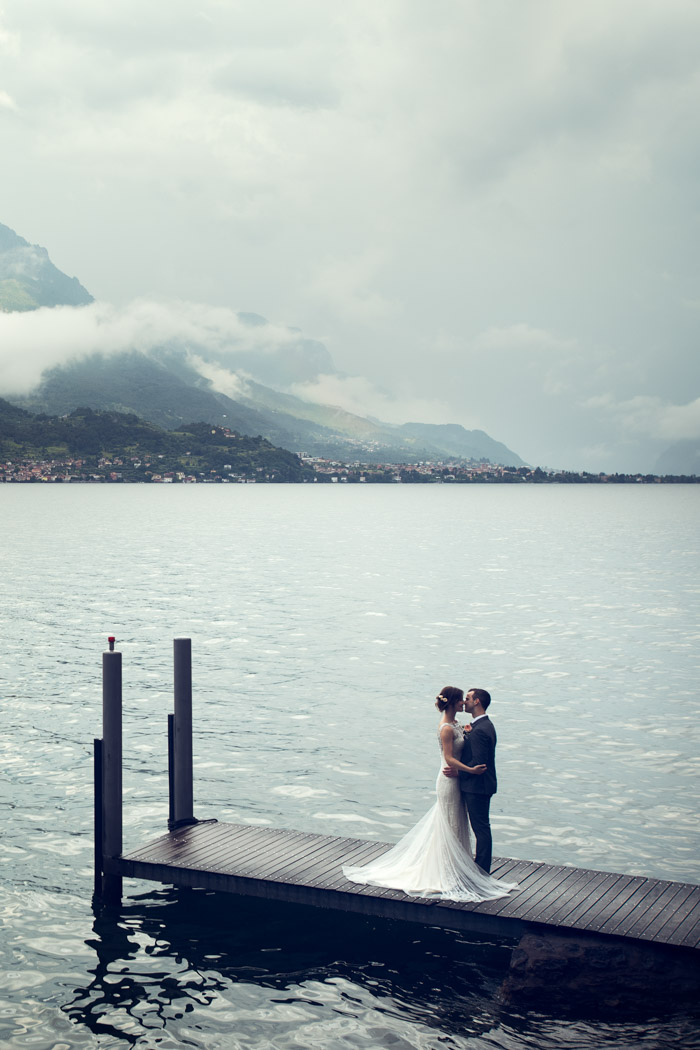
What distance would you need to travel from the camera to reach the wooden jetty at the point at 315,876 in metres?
14.1

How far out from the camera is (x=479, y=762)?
14359mm

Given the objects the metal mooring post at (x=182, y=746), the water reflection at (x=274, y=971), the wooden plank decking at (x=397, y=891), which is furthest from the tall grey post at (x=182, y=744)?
the water reflection at (x=274, y=971)

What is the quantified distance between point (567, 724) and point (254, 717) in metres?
8.94

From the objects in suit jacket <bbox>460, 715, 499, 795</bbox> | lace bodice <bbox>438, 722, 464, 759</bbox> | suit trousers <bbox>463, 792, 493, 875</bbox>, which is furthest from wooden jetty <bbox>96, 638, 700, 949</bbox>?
lace bodice <bbox>438, 722, 464, 759</bbox>

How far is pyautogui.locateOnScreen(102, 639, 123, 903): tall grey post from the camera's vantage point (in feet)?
55.0

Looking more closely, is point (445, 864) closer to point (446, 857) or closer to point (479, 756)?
point (446, 857)

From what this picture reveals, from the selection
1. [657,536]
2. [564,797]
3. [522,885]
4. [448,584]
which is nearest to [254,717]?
[564,797]

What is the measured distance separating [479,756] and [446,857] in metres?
1.71

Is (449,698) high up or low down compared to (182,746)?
up

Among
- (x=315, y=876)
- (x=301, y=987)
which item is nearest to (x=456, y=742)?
(x=315, y=876)

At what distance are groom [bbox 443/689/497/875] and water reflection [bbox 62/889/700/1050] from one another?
204 centimetres

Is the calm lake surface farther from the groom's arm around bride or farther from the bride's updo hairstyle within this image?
the bride's updo hairstyle

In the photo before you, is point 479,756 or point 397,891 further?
point 397,891

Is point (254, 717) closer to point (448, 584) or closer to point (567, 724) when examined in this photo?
point (567, 724)
